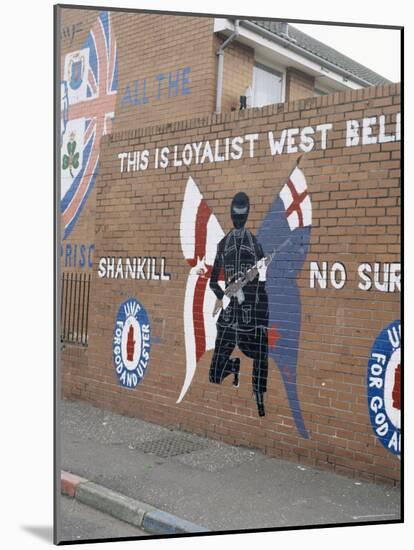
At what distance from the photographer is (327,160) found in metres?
5.10

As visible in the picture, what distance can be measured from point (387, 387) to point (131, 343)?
2539mm

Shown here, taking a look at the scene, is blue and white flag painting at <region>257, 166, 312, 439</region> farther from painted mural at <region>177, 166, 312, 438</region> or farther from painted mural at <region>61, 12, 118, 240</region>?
painted mural at <region>61, 12, 118, 240</region>

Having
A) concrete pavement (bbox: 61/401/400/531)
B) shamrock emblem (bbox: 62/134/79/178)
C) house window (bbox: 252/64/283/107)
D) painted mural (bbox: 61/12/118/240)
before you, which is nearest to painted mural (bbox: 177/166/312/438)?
concrete pavement (bbox: 61/401/400/531)

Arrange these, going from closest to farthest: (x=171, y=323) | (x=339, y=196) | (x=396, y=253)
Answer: (x=396, y=253)
(x=339, y=196)
(x=171, y=323)

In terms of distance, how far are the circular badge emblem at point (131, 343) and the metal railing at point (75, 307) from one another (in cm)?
47

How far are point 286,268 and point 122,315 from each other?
191 cm

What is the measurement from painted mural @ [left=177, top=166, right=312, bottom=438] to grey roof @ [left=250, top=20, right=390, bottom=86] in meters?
0.93

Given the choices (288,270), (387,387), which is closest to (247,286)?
(288,270)

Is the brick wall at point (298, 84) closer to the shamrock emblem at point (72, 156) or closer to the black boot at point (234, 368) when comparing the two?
the shamrock emblem at point (72, 156)

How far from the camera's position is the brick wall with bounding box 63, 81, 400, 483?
4.84 metres

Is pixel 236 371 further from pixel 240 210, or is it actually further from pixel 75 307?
pixel 75 307

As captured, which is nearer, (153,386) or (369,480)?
(369,480)

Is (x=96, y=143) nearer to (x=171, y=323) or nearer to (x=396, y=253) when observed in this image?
(x=171, y=323)

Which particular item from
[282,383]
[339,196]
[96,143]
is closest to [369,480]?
[282,383]
